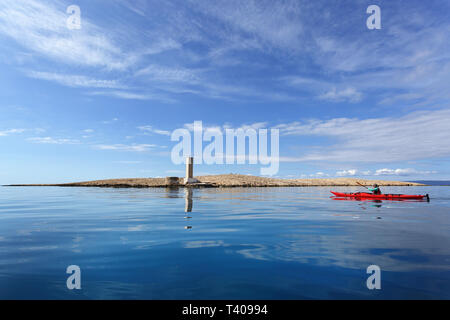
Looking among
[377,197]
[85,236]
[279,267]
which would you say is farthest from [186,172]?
[279,267]

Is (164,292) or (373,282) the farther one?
(373,282)

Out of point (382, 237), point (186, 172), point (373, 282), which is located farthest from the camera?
point (186, 172)

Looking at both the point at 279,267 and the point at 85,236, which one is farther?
the point at 85,236

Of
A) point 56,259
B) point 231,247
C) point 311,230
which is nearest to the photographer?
point 56,259

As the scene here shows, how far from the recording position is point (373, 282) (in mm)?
6152
